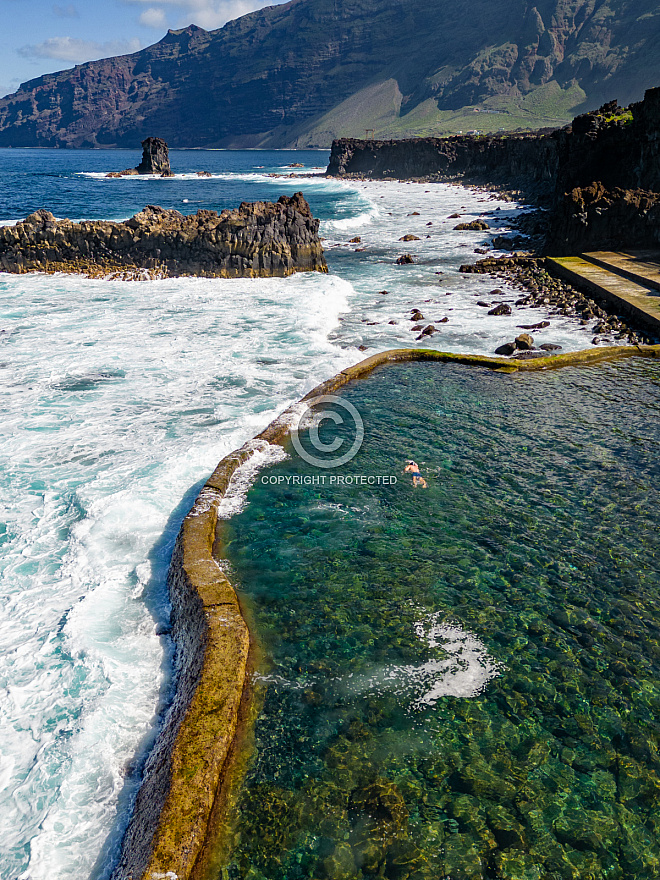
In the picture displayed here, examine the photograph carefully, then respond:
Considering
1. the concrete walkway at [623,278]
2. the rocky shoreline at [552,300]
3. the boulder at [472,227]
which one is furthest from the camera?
Answer: the boulder at [472,227]

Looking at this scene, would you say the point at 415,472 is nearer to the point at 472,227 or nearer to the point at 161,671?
the point at 161,671

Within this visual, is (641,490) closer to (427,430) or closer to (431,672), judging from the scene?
(427,430)

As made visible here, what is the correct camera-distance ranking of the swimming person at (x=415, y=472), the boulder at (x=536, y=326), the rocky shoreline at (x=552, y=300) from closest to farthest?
the swimming person at (x=415, y=472) → the rocky shoreline at (x=552, y=300) → the boulder at (x=536, y=326)

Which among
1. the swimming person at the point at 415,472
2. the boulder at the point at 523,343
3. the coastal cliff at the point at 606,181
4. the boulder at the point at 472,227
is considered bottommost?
the swimming person at the point at 415,472

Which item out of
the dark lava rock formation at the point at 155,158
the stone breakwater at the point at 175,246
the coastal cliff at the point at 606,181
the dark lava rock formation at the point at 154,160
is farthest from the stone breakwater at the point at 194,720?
the dark lava rock formation at the point at 155,158

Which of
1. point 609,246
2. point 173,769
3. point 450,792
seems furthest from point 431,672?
point 609,246

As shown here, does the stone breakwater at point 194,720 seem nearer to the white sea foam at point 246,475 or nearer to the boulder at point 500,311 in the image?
the white sea foam at point 246,475
